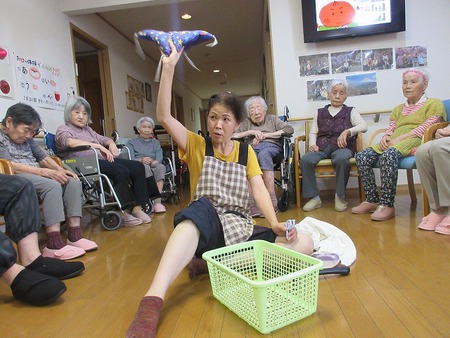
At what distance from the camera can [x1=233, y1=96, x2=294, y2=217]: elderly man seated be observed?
2666mm

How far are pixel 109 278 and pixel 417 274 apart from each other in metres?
1.25

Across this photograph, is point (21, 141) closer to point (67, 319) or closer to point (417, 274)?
point (67, 319)

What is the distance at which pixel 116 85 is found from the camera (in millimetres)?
4617

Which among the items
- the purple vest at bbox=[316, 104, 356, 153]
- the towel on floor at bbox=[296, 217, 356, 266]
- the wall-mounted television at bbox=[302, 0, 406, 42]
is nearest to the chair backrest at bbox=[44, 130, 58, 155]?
the towel on floor at bbox=[296, 217, 356, 266]

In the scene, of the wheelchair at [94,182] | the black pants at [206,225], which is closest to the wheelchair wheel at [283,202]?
the wheelchair at [94,182]

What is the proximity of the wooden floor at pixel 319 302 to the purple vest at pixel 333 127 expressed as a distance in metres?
1.20

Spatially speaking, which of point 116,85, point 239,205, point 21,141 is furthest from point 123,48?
point 239,205

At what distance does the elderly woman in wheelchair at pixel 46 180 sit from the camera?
1.73 meters

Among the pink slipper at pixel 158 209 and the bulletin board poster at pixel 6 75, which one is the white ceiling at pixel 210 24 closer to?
the bulletin board poster at pixel 6 75

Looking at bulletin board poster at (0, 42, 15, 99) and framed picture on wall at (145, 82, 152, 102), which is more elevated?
framed picture on wall at (145, 82, 152, 102)

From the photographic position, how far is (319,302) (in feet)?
3.59

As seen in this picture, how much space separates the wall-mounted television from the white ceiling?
1235 millimetres

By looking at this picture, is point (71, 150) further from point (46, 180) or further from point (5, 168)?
point (5, 168)

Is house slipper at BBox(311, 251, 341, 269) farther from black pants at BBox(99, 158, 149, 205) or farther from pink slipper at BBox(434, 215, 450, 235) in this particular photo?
black pants at BBox(99, 158, 149, 205)
